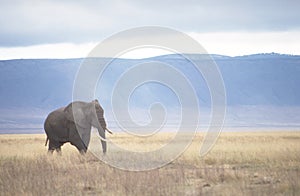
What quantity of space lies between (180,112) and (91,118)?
5493 inches

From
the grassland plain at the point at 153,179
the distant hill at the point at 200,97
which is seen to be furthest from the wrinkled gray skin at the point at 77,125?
the distant hill at the point at 200,97

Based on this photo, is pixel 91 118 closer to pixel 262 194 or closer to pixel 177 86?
pixel 262 194

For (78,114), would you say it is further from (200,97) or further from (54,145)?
(200,97)

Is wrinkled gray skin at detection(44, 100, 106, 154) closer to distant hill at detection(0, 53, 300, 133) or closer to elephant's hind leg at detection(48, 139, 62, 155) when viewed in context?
elephant's hind leg at detection(48, 139, 62, 155)

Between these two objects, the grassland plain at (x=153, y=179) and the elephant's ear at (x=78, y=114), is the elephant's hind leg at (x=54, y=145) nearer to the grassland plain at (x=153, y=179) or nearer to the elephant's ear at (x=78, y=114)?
the elephant's ear at (x=78, y=114)

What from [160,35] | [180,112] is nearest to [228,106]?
[180,112]

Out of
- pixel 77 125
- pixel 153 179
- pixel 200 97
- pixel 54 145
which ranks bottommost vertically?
pixel 153 179

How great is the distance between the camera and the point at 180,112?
540ft

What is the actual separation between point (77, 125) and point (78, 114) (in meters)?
0.58

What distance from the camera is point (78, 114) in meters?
25.5

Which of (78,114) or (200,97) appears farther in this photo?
(200,97)

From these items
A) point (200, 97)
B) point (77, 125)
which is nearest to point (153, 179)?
point (77, 125)

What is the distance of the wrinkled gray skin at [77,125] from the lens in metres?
24.9

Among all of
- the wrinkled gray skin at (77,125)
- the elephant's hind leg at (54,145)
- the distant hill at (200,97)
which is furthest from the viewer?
the distant hill at (200,97)
